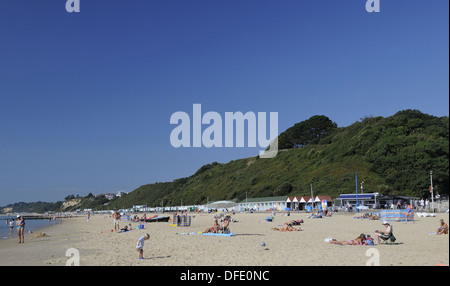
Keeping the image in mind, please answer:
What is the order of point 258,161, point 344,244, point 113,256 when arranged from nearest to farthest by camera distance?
1. point 113,256
2. point 344,244
3. point 258,161

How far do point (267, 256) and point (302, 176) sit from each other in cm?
7592

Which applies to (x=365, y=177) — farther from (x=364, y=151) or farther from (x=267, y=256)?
(x=267, y=256)

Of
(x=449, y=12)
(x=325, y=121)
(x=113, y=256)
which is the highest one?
(x=325, y=121)

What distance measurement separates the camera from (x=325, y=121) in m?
124

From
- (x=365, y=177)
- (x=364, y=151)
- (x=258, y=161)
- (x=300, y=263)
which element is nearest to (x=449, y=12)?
(x=300, y=263)
